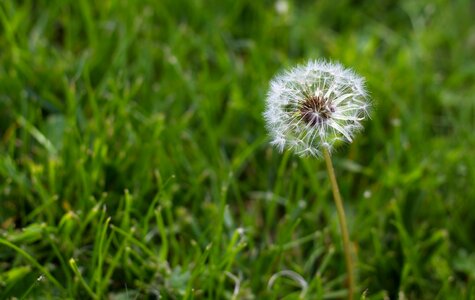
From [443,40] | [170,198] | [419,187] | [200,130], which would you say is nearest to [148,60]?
[200,130]

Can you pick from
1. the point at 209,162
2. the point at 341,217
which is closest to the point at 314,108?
the point at 341,217

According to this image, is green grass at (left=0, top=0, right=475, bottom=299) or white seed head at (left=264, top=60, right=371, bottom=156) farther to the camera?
green grass at (left=0, top=0, right=475, bottom=299)

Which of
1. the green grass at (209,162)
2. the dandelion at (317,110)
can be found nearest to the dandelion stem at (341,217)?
the dandelion at (317,110)

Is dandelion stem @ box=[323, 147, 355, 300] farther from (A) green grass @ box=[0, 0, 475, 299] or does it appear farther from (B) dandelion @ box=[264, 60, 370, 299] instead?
(A) green grass @ box=[0, 0, 475, 299]

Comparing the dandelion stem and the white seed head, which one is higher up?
the white seed head

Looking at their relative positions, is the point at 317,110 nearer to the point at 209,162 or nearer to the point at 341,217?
the point at 341,217

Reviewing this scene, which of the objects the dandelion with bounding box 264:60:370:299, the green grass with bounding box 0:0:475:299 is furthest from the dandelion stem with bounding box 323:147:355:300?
the green grass with bounding box 0:0:475:299

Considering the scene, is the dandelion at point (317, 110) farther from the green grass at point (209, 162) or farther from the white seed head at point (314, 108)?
the green grass at point (209, 162)
